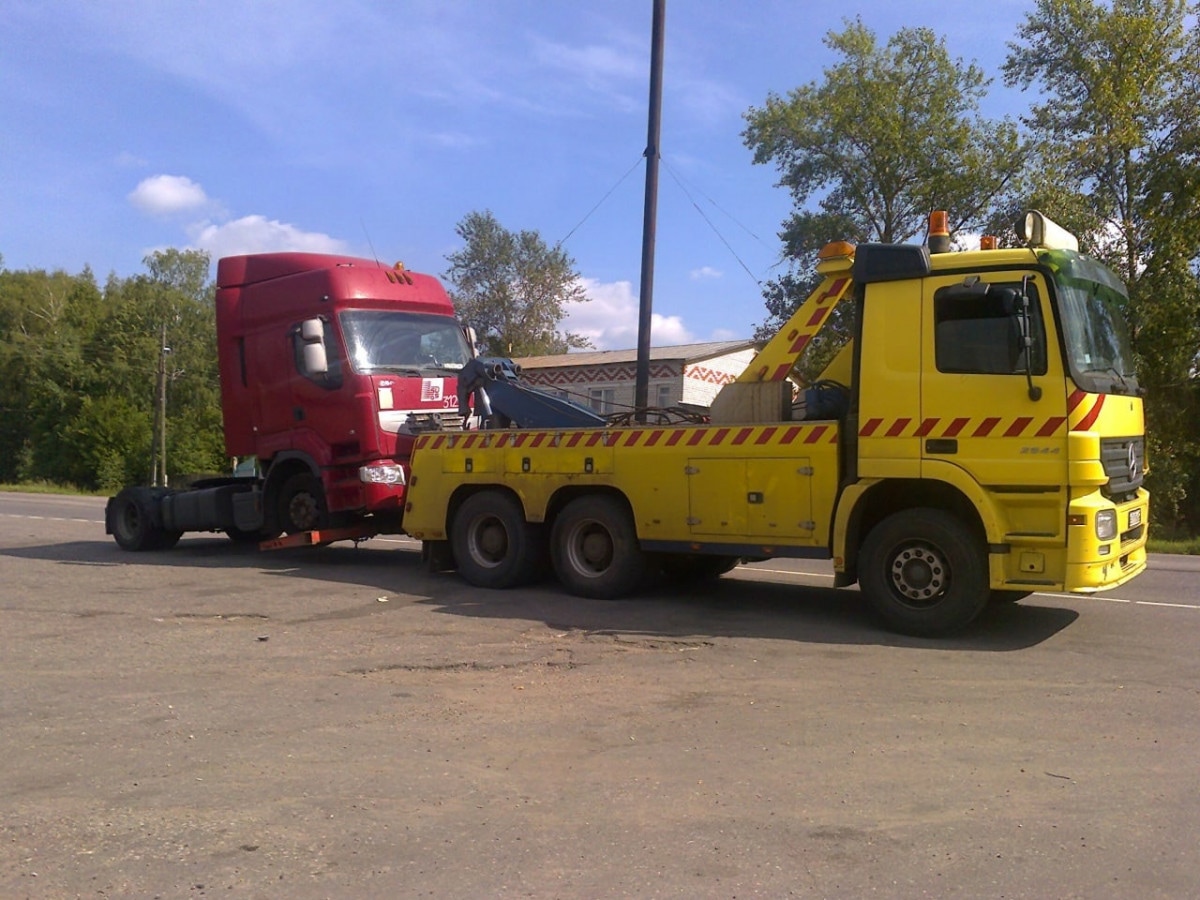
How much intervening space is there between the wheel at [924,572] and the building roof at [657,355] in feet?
91.1

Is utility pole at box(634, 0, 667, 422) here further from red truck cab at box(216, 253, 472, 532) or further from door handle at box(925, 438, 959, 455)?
door handle at box(925, 438, 959, 455)

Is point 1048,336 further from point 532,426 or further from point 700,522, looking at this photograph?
point 532,426

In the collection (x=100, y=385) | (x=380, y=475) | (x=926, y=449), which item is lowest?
(x=380, y=475)

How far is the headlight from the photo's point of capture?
11.6m

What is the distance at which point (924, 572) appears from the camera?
8.03 metres

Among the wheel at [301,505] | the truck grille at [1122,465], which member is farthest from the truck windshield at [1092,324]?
the wheel at [301,505]

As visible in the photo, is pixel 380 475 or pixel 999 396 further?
pixel 380 475

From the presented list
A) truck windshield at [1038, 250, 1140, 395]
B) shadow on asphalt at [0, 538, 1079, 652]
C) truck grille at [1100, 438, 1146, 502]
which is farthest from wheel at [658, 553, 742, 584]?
truck windshield at [1038, 250, 1140, 395]

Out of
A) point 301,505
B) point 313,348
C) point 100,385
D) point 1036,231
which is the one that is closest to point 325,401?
point 313,348

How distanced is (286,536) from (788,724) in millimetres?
8001

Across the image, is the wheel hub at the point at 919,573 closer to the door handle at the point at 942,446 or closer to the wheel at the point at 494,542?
the door handle at the point at 942,446

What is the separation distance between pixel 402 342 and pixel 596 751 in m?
7.76

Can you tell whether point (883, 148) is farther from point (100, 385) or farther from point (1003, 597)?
point (100, 385)

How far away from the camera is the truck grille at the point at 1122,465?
761 centimetres
